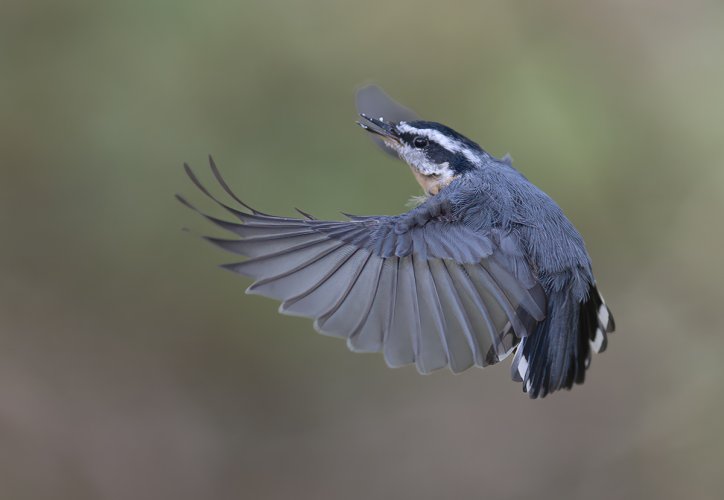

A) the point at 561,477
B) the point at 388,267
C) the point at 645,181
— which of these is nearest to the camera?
the point at 388,267

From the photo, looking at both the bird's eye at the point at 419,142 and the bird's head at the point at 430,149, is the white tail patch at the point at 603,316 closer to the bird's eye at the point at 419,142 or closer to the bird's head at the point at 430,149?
the bird's head at the point at 430,149

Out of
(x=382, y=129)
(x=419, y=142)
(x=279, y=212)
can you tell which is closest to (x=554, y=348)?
(x=419, y=142)

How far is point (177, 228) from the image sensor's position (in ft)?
18.6

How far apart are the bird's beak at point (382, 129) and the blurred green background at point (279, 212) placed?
2.08 meters

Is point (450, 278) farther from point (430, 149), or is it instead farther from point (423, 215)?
point (430, 149)

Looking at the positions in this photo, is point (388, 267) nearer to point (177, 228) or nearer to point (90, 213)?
point (177, 228)

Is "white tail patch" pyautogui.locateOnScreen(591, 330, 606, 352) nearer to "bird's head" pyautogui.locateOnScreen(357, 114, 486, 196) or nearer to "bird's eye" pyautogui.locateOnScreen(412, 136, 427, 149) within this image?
"bird's head" pyautogui.locateOnScreen(357, 114, 486, 196)

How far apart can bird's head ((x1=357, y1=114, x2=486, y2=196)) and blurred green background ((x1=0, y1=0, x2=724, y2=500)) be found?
6.91ft

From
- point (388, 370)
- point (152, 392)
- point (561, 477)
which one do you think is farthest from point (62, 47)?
point (561, 477)

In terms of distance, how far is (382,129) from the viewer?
3.71 metres

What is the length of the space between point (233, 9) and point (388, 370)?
263 cm

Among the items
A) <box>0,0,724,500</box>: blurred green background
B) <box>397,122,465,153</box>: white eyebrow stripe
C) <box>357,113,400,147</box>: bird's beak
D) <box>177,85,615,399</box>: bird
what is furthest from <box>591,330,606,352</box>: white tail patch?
<box>0,0,724,500</box>: blurred green background

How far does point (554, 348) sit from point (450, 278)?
0.51m

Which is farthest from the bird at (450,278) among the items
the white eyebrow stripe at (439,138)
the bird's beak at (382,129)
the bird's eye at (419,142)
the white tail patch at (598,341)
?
the bird's beak at (382,129)
